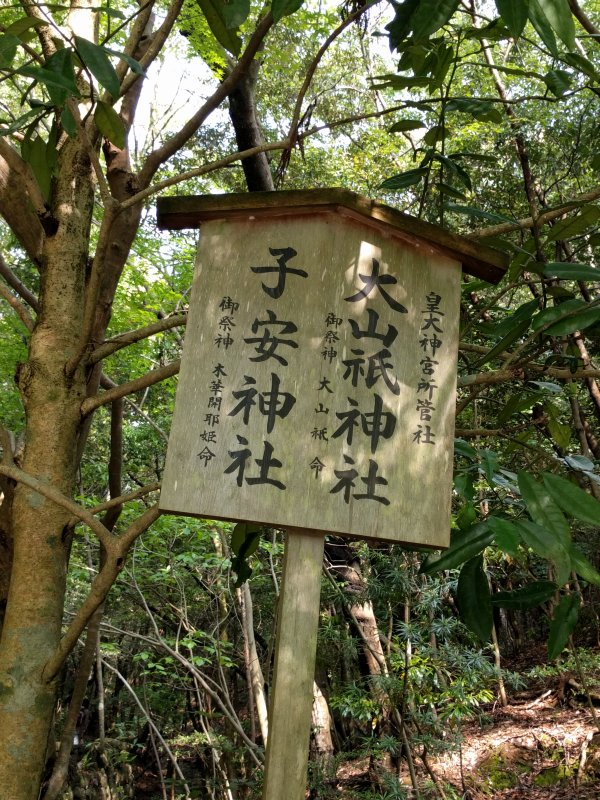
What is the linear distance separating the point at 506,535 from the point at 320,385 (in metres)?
0.54

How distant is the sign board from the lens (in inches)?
63.9

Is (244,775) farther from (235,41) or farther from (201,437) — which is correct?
(235,41)

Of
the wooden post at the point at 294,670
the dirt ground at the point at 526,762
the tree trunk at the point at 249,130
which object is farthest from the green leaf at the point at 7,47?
the dirt ground at the point at 526,762

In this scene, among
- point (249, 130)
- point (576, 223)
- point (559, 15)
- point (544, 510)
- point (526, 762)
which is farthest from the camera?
point (526, 762)

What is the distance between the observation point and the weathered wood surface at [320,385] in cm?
162

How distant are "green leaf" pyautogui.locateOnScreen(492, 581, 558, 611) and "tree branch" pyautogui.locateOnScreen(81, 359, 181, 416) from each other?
1087mm

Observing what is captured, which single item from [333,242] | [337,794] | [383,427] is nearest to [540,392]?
[383,427]

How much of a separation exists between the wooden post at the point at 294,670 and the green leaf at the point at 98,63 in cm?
102

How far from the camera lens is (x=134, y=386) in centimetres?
196

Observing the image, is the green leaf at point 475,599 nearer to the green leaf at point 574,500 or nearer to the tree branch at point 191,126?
the green leaf at point 574,500

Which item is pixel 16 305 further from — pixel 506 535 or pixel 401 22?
pixel 506 535

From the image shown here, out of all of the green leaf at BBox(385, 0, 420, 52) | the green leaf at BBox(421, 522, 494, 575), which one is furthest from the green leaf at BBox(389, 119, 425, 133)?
the green leaf at BBox(421, 522, 494, 575)

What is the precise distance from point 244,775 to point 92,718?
570cm

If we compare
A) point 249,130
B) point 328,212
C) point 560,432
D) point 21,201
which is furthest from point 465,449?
point 249,130
